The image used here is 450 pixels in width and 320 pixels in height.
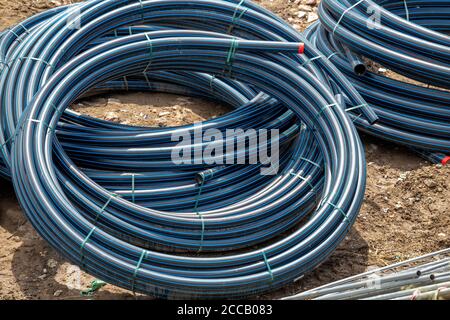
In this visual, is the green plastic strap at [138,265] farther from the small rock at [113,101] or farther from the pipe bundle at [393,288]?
the small rock at [113,101]

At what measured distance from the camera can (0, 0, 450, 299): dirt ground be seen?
5.93 meters

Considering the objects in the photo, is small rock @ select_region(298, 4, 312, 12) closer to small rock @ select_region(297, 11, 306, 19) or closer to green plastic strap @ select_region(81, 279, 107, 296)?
small rock @ select_region(297, 11, 306, 19)

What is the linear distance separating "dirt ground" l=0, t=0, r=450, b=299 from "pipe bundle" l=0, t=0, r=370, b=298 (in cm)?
39

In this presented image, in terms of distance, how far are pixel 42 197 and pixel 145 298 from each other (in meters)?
1.10

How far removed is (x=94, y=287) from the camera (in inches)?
230

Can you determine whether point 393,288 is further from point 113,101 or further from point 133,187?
point 113,101

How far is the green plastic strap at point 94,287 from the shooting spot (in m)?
5.80

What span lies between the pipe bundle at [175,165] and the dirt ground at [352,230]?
15.2 inches

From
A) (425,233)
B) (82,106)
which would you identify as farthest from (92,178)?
(425,233)

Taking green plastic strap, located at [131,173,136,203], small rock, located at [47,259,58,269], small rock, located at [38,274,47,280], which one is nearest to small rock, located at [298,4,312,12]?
green plastic strap, located at [131,173,136,203]

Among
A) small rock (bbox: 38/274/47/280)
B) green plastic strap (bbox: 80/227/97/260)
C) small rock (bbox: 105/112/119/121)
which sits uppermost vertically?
small rock (bbox: 105/112/119/121)

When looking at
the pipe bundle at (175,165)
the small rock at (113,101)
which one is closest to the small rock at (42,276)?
the pipe bundle at (175,165)

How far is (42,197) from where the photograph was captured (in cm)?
553

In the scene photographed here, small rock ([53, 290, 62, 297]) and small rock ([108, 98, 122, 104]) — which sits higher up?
small rock ([108, 98, 122, 104])
